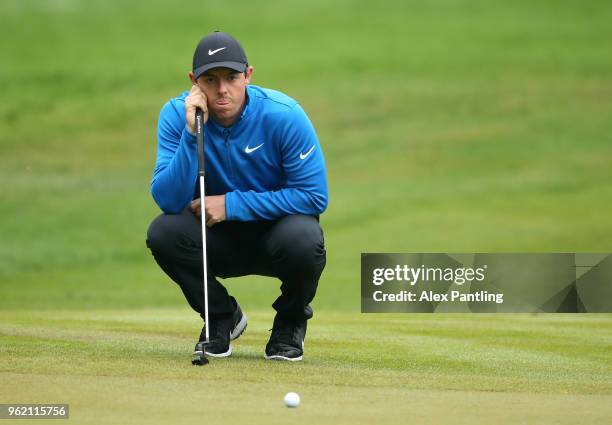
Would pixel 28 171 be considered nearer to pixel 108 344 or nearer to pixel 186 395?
pixel 108 344

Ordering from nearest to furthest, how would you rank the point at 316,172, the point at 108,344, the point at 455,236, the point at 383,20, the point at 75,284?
the point at 316,172
the point at 108,344
the point at 75,284
the point at 455,236
the point at 383,20

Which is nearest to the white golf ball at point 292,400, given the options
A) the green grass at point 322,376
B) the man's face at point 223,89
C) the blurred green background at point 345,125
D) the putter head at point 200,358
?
the green grass at point 322,376

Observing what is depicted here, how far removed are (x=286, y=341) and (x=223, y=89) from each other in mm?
1464

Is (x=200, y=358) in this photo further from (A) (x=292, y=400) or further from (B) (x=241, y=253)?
(A) (x=292, y=400)

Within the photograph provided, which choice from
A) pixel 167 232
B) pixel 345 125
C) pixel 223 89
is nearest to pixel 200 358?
pixel 167 232

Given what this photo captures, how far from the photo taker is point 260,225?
7281mm

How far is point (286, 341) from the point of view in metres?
7.27

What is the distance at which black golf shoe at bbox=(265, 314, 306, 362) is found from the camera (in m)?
7.20

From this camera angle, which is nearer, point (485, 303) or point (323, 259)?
point (323, 259)

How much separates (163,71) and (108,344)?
108 feet

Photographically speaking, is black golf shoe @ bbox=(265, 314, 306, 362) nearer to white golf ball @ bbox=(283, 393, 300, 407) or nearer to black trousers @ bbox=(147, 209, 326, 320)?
black trousers @ bbox=(147, 209, 326, 320)

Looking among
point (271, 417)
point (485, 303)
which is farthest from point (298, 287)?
point (485, 303)

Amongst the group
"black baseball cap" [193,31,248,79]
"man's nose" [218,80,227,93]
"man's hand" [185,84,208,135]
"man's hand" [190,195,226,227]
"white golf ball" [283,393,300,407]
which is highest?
"black baseball cap" [193,31,248,79]

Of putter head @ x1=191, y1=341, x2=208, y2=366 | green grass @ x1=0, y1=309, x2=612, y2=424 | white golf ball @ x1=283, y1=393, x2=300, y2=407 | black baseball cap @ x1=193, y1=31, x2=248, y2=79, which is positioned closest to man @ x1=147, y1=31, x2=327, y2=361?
black baseball cap @ x1=193, y1=31, x2=248, y2=79
